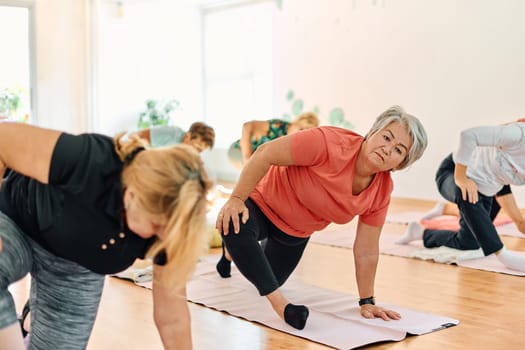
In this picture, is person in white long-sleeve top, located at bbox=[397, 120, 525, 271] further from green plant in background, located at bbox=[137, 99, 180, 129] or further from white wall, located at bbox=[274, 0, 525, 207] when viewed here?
green plant in background, located at bbox=[137, 99, 180, 129]

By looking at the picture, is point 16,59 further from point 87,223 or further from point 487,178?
point 87,223

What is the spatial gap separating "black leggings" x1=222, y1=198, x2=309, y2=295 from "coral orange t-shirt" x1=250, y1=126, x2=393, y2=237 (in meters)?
0.05

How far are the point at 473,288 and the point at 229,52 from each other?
5.53 m

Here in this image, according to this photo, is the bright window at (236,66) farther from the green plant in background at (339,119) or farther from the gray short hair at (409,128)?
the gray short hair at (409,128)

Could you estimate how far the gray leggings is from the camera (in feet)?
5.60

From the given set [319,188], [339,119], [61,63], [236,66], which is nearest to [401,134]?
[319,188]

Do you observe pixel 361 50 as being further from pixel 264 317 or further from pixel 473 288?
pixel 264 317

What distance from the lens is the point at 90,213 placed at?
156cm

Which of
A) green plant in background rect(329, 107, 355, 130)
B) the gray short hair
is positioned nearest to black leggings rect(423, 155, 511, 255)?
the gray short hair

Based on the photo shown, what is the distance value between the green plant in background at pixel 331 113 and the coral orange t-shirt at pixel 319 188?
402cm

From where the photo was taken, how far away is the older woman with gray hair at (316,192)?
2.43 metres

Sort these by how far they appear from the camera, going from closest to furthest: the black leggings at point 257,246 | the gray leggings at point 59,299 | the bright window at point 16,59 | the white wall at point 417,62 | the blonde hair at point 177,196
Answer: the blonde hair at point 177,196 → the gray leggings at point 59,299 → the black leggings at point 257,246 → the white wall at point 417,62 → the bright window at point 16,59

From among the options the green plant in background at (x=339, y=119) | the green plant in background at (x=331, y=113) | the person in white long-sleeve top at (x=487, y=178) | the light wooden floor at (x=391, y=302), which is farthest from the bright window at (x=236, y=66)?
the person in white long-sleeve top at (x=487, y=178)

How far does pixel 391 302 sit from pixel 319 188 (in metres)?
0.68
